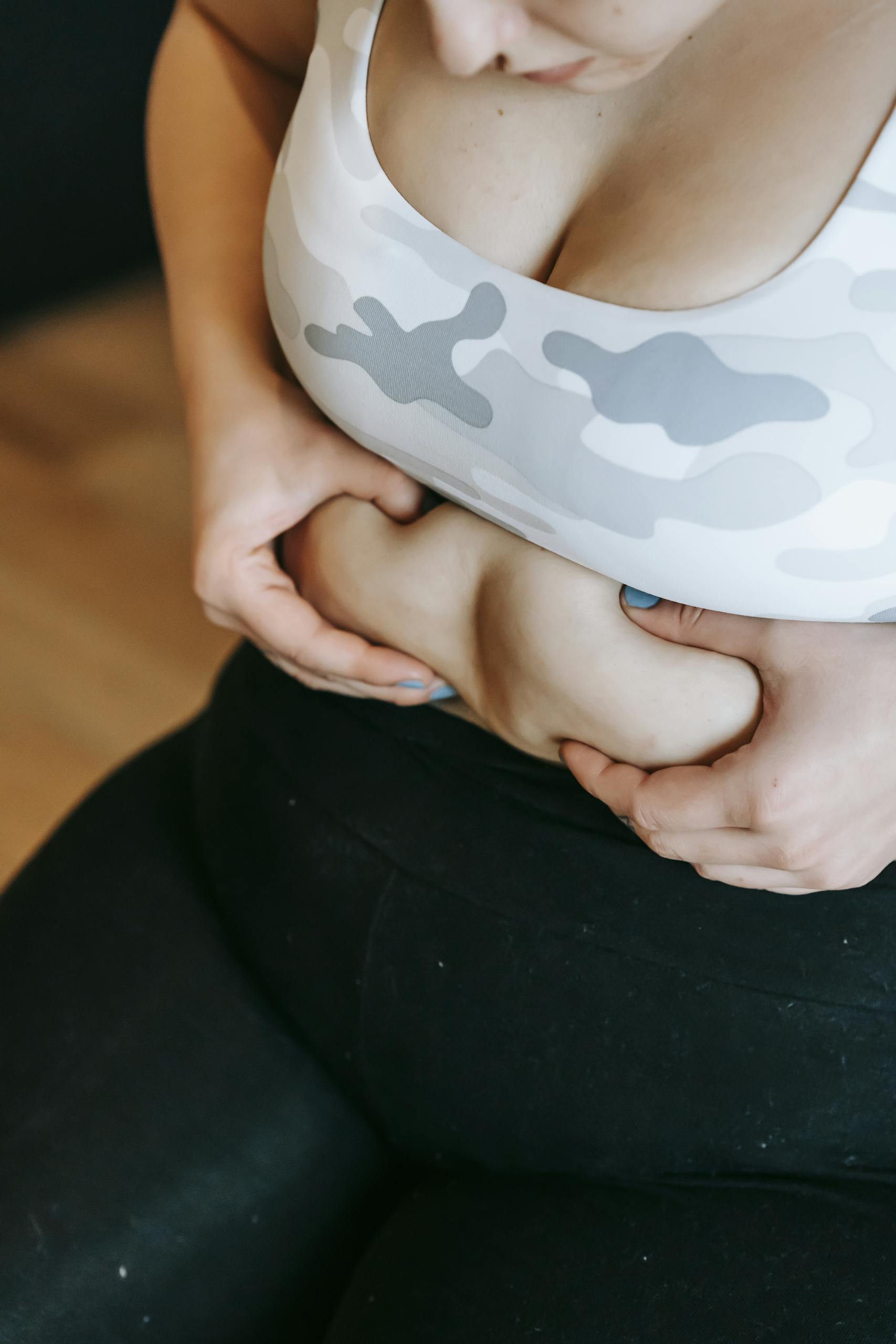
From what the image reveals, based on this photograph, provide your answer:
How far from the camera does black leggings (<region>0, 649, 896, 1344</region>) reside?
609 mm

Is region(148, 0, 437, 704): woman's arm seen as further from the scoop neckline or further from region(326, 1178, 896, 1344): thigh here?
region(326, 1178, 896, 1344): thigh

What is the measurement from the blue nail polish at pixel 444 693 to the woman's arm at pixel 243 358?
0.04ft

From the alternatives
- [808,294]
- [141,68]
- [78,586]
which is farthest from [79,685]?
[808,294]

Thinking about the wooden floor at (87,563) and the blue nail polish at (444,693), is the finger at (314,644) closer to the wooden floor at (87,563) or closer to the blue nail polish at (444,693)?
the blue nail polish at (444,693)

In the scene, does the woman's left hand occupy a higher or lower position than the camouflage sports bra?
lower

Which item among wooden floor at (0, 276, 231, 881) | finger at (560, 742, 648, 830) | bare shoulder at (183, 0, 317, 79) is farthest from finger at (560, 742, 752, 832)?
wooden floor at (0, 276, 231, 881)

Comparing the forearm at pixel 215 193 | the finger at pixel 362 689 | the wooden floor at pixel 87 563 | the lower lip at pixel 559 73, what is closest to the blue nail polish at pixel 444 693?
the finger at pixel 362 689

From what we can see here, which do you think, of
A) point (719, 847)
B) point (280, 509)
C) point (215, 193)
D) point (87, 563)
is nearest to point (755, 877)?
point (719, 847)

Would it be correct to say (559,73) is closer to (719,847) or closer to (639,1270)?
(719,847)

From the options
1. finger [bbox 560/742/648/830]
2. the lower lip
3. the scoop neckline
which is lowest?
finger [bbox 560/742/648/830]

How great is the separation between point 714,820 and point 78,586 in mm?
1543

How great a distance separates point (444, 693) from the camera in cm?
73

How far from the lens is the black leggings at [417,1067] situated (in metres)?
0.61

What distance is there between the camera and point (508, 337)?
538mm
